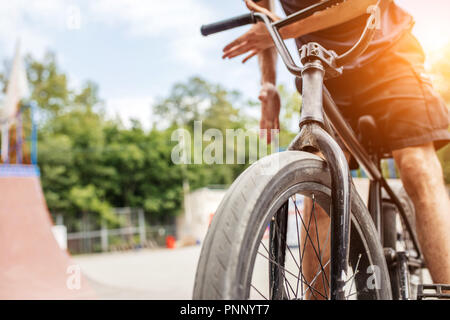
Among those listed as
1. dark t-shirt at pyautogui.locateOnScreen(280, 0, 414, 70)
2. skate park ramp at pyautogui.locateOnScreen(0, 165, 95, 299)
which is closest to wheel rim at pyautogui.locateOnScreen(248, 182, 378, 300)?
dark t-shirt at pyautogui.locateOnScreen(280, 0, 414, 70)

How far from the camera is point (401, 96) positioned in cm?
136

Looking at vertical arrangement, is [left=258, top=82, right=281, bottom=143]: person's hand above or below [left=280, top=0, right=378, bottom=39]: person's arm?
below

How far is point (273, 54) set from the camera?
1.57 meters

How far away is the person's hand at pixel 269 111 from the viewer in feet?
4.72

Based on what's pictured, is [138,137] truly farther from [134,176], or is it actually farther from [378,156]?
[378,156]

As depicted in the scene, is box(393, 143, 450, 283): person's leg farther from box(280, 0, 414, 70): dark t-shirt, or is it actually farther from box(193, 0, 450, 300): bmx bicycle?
box(280, 0, 414, 70): dark t-shirt

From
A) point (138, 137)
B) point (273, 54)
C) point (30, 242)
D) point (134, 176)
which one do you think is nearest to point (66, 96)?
point (138, 137)

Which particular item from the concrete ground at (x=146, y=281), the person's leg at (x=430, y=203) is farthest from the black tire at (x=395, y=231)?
the concrete ground at (x=146, y=281)

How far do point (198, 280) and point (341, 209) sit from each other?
38cm

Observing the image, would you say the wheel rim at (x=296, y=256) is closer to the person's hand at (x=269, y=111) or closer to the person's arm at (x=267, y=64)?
the person's hand at (x=269, y=111)

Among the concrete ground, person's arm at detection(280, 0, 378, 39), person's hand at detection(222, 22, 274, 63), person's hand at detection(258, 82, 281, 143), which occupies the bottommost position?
the concrete ground

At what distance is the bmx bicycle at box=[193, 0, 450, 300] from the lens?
73cm

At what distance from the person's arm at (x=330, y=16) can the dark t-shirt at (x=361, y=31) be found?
0.17 meters

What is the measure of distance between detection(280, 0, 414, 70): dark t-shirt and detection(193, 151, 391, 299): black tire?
64cm
